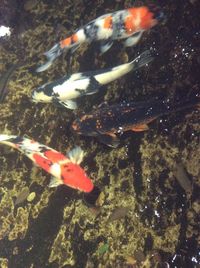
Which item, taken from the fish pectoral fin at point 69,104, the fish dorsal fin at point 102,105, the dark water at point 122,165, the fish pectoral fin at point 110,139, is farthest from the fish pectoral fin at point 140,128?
the fish pectoral fin at point 69,104

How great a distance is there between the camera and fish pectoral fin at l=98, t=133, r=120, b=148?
13.9 ft

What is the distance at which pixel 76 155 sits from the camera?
427cm

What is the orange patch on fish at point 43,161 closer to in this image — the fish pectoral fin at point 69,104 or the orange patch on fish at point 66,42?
the fish pectoral fin at point 69,104

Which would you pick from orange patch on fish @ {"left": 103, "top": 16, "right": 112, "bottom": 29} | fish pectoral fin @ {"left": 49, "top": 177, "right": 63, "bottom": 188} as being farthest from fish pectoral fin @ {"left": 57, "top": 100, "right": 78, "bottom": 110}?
orange patch on fish @ {"left": 103, "top": 16, "right": 112, "bottom": 29}

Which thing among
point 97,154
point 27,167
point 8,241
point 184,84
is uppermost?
point 184,84

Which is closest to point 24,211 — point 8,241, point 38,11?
point 8,241

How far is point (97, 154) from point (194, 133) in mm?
1297

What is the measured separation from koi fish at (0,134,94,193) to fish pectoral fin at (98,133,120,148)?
0.33 meters

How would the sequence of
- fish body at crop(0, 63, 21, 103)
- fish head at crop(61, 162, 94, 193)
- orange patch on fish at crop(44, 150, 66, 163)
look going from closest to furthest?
fish head at crop(61, 162, 94, 193), orange patch on fish at crop(44, 150, 66, 163), fish body at crop(0, 63, 21, 103)

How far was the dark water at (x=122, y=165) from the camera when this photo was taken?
12.9 feet

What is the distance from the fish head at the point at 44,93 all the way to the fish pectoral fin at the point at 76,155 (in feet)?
2.51

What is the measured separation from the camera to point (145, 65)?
14.9 feet

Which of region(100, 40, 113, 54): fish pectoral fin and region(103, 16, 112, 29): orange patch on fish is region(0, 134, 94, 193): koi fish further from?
region(103, 16, 112, 29): orange patch on fish

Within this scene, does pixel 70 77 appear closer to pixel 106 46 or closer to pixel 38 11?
pixel 106 46
